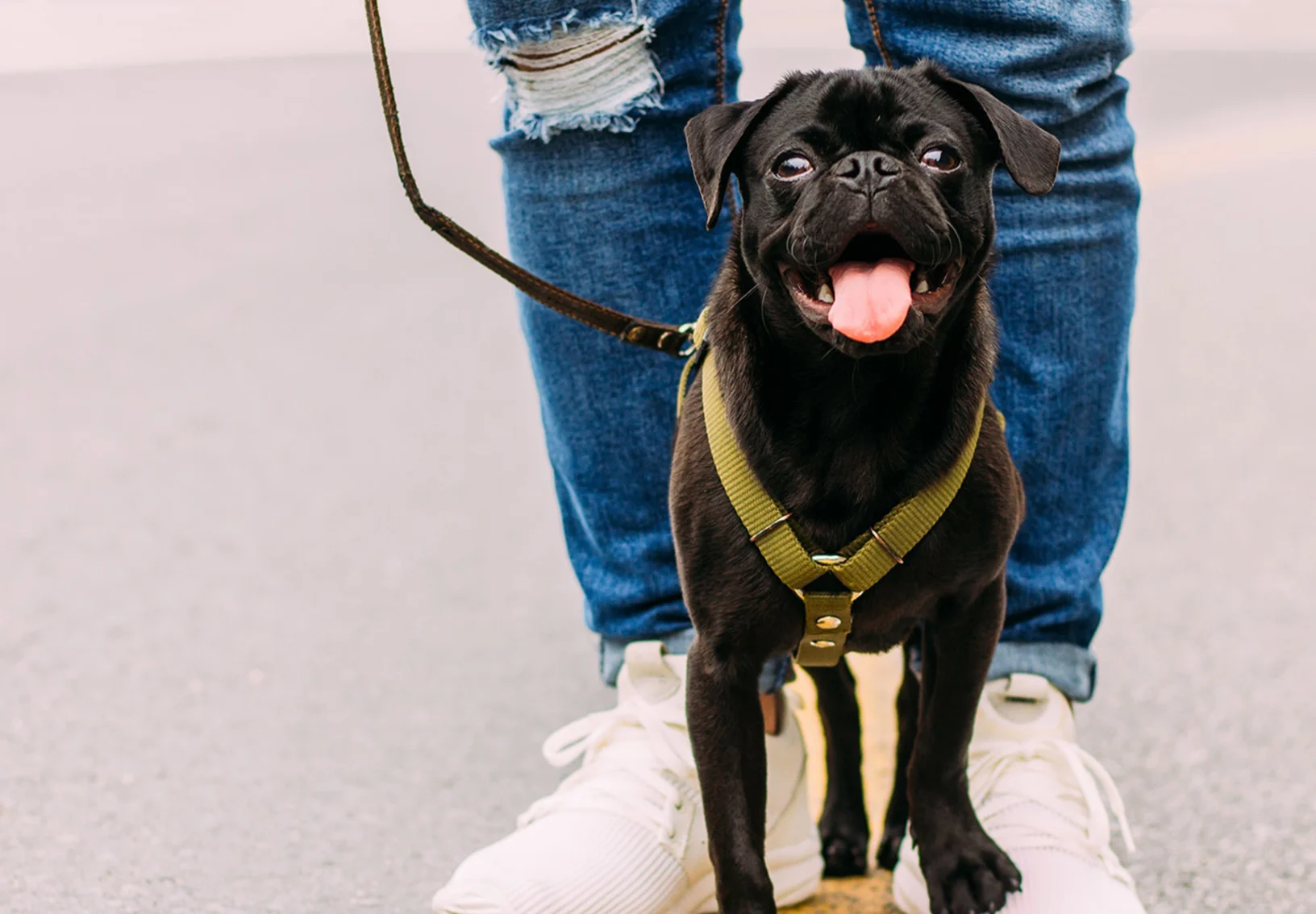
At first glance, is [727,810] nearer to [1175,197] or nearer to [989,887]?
[989,887]

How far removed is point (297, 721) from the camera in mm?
2088

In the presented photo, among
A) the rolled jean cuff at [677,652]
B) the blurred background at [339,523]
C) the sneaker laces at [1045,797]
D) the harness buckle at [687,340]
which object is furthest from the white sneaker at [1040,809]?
the harness buckle at [687,340]

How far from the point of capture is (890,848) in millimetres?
1646

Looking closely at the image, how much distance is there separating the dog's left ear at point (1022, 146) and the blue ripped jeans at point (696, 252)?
25 centimetres

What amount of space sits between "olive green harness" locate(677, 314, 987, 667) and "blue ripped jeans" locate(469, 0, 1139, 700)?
377 mm

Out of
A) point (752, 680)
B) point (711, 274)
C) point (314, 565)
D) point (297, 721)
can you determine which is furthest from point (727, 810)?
point (314, 565)

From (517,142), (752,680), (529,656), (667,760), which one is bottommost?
(529,656)

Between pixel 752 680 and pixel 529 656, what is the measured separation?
1046 mm

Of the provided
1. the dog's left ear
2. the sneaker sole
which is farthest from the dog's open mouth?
the sneaker sole

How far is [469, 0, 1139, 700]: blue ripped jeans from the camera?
1508 millimetres

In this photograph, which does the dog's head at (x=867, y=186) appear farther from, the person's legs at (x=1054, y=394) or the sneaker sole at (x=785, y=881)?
the sneaker sole at (x=785, y=881)

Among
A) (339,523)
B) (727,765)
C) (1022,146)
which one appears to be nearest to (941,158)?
(1022,146)

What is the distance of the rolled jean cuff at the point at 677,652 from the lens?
1.65 metres

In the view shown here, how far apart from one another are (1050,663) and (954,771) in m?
0.29
